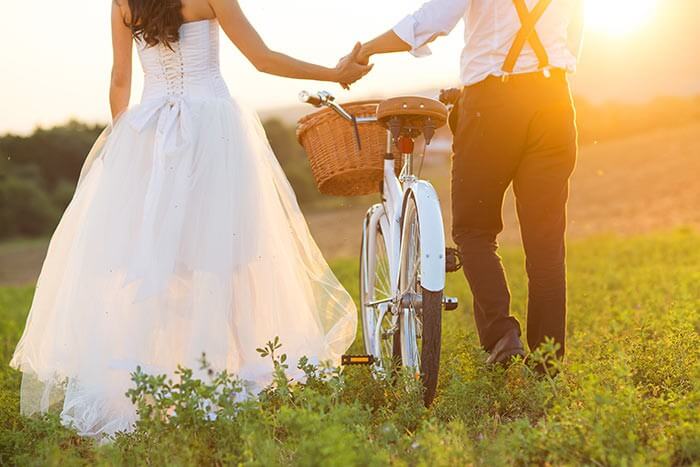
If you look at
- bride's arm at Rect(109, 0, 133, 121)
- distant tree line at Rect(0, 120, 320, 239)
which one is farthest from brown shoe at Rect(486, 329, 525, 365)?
distant tree line at Rect(0, 120, 320, 239)

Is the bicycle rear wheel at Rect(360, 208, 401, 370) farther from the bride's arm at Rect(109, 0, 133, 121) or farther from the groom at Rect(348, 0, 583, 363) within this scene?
the bride's arm at Rect(109, 0, 133, 121)

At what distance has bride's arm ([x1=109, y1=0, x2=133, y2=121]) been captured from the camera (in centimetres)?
516

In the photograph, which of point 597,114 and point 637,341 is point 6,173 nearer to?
point 597,114

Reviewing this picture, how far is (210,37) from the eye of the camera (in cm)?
514

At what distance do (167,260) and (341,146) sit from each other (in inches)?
44.3

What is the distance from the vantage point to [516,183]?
17.1ft

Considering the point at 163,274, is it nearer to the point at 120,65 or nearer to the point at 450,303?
the point at 120,65

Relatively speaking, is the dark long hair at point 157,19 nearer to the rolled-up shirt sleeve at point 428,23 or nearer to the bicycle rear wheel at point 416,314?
the rolled-up shirt sleeve at point 428,23

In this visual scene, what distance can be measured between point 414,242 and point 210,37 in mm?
1490

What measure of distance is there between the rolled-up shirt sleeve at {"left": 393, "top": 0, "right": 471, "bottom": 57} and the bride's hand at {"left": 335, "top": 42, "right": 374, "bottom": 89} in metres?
0.42

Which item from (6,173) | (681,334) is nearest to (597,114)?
(6,173)

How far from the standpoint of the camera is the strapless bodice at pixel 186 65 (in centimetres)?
511

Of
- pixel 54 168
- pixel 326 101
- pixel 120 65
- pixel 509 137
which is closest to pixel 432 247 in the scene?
pixel 509 137

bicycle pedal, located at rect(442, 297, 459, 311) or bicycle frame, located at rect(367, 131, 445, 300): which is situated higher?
bicycle frame, located at rect(367, 131, 445, 300)
